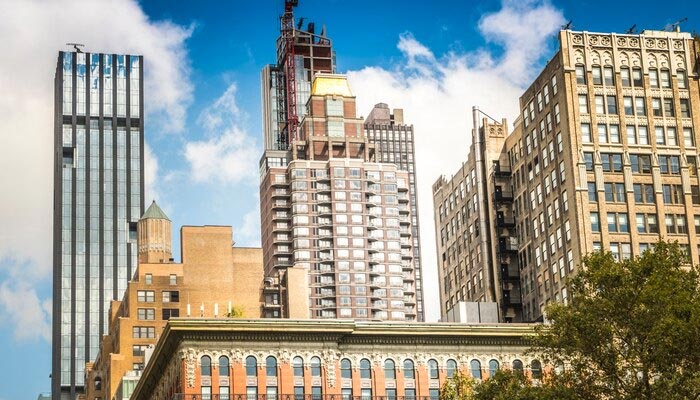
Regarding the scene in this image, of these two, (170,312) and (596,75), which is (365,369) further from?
(170,312)

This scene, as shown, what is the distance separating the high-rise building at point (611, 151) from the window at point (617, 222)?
0.14 meters

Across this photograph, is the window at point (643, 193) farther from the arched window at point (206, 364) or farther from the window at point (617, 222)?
the arched window at point (206, 364)

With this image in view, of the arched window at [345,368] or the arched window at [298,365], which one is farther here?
the arched window at [345,368]

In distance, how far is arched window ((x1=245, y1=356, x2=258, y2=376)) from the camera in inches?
4363

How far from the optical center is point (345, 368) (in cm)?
11369


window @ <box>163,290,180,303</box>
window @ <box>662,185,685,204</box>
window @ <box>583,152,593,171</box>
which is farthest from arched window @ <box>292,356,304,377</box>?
window @ <box>163,290,180,303</box>

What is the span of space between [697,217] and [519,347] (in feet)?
140

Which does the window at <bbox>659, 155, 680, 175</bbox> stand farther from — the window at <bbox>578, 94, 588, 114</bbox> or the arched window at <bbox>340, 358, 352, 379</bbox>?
the arched window at <bbox>340, 358, 352, 379</bbox>

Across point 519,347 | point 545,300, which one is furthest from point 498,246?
point 519,347

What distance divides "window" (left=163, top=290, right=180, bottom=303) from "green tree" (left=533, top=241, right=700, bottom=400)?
115 m

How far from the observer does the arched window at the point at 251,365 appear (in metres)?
111

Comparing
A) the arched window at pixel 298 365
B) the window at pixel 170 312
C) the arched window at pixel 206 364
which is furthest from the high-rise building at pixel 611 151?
the window at pixel 170 312

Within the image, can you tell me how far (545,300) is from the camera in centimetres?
15288

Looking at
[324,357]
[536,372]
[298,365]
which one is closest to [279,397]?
[298,365]
